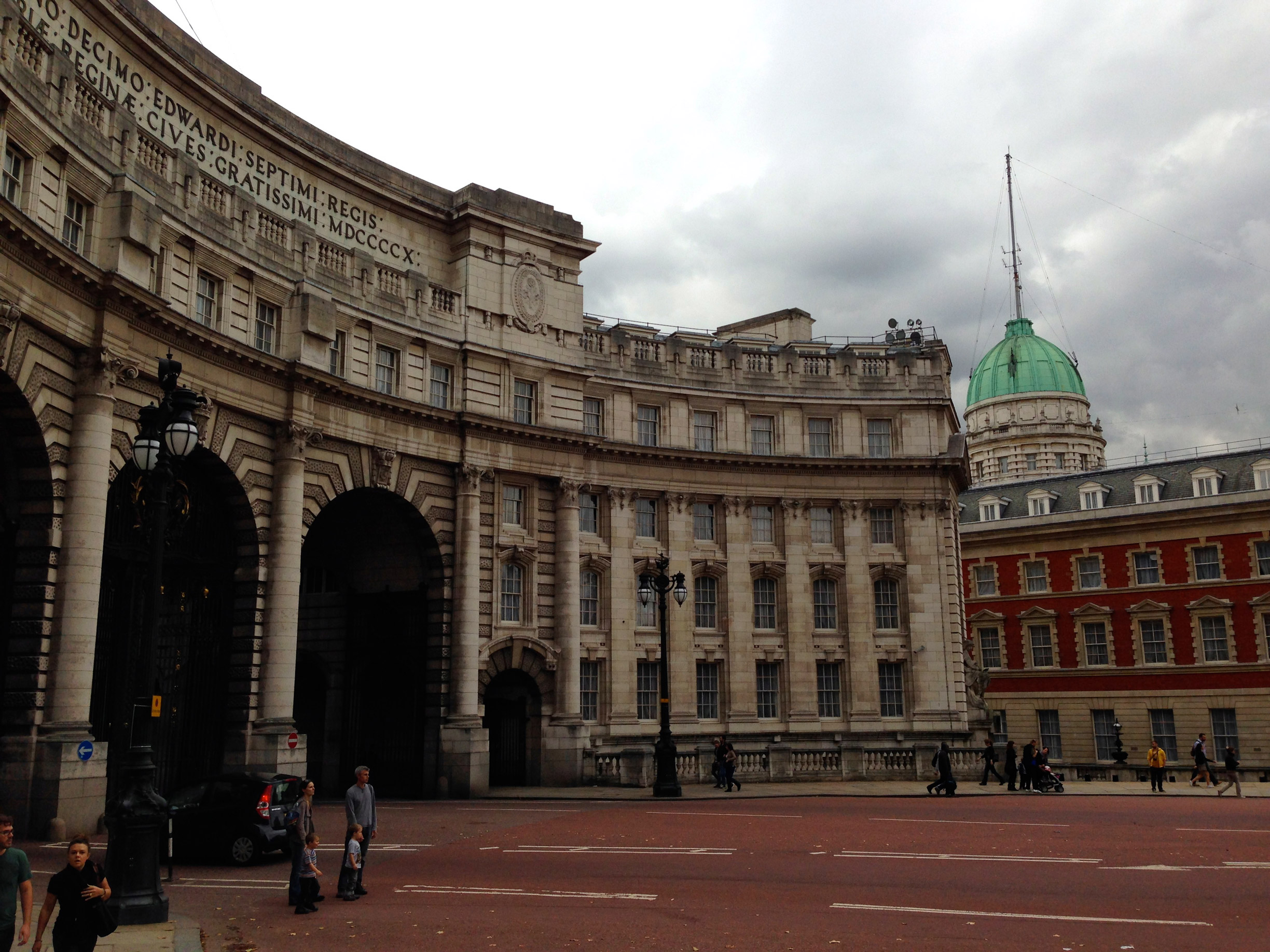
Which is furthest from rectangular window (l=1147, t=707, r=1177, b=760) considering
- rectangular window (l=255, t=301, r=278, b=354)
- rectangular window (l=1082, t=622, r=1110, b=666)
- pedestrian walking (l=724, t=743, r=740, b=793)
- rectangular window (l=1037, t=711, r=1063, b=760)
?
rectangular window (l=255, t=301, r=278, b=354)

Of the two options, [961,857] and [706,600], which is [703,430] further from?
[961,857]

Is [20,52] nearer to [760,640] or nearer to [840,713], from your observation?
[760,640]

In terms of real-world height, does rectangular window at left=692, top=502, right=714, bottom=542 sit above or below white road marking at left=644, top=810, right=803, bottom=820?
A: above

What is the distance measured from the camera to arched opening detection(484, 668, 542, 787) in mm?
37656

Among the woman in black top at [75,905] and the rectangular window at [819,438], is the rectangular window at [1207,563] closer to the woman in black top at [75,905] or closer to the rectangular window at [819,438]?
the rectangular window at [819,438]

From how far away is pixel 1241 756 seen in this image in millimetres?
57469

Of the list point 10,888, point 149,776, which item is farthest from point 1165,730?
point 10,888

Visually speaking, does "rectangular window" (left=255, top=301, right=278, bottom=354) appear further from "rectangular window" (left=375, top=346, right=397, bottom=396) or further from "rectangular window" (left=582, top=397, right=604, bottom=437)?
"rectangular window" (left=582, top=397, right=604, bottom=437)

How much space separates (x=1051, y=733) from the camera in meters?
64.0

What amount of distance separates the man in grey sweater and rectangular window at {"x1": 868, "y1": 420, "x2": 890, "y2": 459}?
34.3 m

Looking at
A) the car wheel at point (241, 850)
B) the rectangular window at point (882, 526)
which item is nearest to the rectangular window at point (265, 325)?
the car wheel at point (241, 850)

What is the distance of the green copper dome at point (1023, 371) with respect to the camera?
380ft

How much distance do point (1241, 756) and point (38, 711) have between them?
56475 millimetres

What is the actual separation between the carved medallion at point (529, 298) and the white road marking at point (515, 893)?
25399mm
